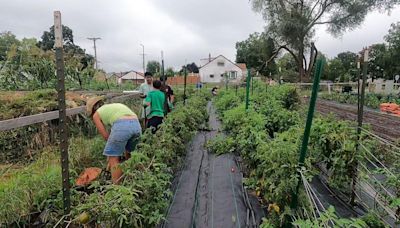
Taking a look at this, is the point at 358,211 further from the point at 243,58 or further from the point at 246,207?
the point at 243,58

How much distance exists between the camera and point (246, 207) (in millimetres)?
3348

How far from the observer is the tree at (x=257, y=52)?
31438 millimetres

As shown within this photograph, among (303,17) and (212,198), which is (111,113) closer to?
(212,198)

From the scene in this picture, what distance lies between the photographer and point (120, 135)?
3.53 metres

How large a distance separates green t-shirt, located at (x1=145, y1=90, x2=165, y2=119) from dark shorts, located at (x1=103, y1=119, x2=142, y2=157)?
1.67 metres

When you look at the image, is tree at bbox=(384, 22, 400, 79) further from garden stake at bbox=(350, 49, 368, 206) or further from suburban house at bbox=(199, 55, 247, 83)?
garden stake at bbox=(350, 49, 368, 206)

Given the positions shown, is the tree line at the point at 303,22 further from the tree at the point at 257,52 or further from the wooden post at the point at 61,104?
the wooden post at the point at 61,104

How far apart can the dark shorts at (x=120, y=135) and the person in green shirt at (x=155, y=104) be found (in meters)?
1.63

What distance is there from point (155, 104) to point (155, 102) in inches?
1.5

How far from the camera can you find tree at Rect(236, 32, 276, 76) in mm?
31438

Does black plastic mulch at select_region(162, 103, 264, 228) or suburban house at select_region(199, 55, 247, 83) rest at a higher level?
suburban house at select_region(199, 55, 247, 83)

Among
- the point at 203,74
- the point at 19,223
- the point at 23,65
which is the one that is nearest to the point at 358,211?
the point at 19,223

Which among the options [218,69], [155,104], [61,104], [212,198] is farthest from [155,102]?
[218,69]

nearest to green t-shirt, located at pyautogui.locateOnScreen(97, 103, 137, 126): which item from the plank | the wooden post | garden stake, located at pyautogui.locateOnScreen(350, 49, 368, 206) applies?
the plank
